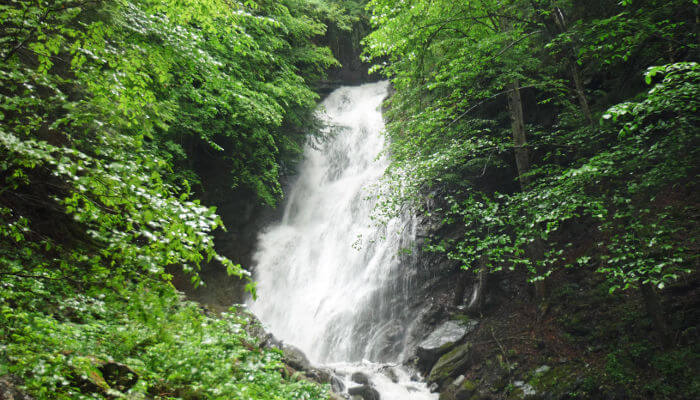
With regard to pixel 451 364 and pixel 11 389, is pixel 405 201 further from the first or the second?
pixel 11 389

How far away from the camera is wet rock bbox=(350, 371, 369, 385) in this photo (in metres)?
7.38

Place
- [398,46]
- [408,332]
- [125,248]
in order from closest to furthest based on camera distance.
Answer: [125,248], [398,46], [408,332]

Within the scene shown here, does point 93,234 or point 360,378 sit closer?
point 93,234

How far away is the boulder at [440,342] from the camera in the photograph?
751cm

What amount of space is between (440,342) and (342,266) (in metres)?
4.76

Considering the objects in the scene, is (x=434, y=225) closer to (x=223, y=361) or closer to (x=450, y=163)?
(x=450, y=163)

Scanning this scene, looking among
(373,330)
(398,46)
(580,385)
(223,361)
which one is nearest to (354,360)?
(373,330)

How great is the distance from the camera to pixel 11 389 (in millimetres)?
2057

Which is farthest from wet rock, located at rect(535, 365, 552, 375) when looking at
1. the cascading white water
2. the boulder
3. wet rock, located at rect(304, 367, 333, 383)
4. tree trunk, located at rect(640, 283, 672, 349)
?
wet rock, located at rect(304, 367, 333, 383)

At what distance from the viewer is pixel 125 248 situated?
2.10m

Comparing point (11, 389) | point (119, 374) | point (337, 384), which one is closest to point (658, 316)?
point (337, 384)

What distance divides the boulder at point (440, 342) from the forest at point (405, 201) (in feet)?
0.43

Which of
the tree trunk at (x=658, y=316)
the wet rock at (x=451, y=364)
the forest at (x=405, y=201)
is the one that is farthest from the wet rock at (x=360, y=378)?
the tree trunk at (x=658, y=316)

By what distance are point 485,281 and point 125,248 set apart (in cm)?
778
